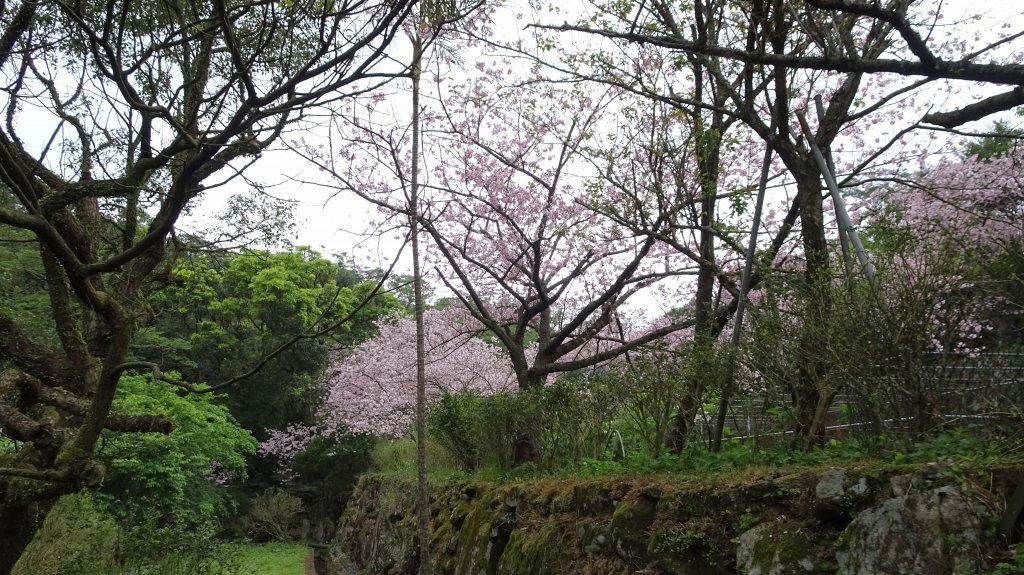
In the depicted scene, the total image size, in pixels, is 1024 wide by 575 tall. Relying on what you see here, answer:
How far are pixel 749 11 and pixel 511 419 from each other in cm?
504

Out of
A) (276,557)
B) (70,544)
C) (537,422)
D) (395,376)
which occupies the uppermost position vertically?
(395,376)

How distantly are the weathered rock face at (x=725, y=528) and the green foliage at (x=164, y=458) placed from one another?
25.7 feet

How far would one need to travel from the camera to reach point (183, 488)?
45.0ft

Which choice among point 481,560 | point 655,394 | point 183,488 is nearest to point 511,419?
point 481,560

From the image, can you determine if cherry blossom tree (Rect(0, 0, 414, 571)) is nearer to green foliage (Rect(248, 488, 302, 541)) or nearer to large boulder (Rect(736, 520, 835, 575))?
large boulder (Rect(736, 520, 835, 575))

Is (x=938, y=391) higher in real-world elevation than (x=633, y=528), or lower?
higher

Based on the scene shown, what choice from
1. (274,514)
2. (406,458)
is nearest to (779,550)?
(406,458)

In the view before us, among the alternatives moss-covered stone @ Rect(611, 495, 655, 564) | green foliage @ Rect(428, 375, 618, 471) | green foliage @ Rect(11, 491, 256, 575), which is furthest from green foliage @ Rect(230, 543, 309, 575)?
moss-covered stone @ Rect(611, 495, 655, 564)

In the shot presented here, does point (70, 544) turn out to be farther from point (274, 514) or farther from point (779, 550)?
point (274, 514)

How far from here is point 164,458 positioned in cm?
1245

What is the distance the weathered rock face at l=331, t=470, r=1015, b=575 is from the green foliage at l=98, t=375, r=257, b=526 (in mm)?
7838

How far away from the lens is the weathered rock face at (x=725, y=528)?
246 cm

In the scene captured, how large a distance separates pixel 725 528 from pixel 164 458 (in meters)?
12.2

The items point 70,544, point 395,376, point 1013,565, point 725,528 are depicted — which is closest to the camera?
point 1013,565
